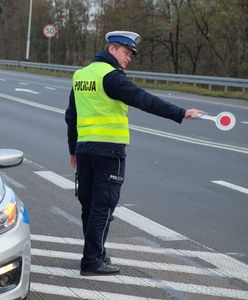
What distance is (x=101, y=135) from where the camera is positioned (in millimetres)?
4922

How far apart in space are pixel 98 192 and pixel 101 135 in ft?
1.44

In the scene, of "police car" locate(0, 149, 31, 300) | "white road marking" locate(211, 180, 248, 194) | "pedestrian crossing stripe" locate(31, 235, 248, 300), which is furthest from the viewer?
"white road marking" locate(211, 180, 248, 194)

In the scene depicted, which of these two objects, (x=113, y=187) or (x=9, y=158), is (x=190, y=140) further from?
(x=9, y=158)

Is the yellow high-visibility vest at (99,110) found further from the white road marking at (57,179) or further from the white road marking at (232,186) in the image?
the white road marking at (232,186)

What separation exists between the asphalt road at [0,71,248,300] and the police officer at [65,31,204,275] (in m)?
0.39

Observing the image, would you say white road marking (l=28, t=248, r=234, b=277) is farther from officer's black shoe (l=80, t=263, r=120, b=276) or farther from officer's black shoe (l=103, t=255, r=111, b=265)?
officer's black shoe (l=80, t=263, r=120, b=276)

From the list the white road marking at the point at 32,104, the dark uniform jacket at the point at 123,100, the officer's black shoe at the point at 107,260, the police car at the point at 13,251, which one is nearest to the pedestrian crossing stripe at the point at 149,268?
the officer's black shoe at the point at 107,260

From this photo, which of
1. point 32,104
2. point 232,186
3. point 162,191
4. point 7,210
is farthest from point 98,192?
point 32,104

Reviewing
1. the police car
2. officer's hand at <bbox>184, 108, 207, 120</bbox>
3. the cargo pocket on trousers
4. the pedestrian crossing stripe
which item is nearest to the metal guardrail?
the pedestrian crossing stripe

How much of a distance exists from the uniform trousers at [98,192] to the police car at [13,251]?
895mm

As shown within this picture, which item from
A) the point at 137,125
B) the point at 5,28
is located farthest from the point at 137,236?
the point at 5,28

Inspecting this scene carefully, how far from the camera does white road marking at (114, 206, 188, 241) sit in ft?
20.5

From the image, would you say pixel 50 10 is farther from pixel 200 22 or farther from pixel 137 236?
pixel 137 236

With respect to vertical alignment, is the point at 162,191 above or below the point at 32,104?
above
